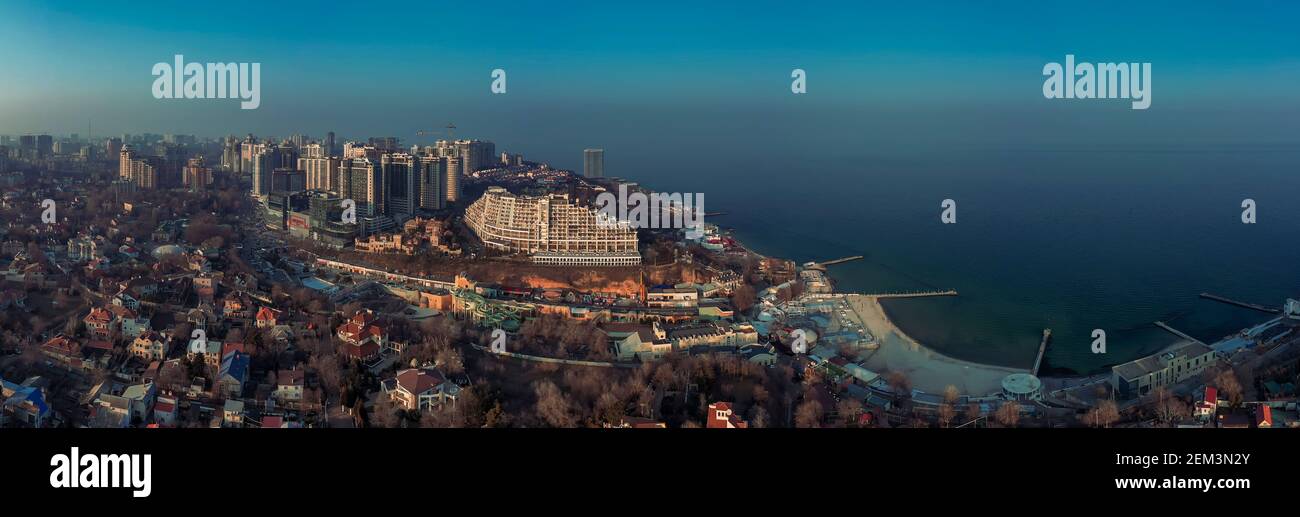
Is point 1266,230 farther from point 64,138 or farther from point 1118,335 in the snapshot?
point 64,138

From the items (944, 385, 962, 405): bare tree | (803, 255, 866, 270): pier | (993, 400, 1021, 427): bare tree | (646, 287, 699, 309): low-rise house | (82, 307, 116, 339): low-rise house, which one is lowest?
(993, 400, 1021, 427): bare tree

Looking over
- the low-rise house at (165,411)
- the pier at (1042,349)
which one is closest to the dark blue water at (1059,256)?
the pier at (1042,349)

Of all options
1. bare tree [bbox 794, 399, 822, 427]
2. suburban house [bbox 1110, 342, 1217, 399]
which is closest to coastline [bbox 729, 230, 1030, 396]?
suburban house [bbox 1110, 342, 1217, 399]

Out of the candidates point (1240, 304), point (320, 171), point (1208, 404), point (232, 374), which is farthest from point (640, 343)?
point (320, 171)

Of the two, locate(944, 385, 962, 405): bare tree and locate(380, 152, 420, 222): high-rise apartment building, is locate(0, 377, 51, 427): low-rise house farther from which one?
locate(380, 152, 420, 222): high-rise apartment building
